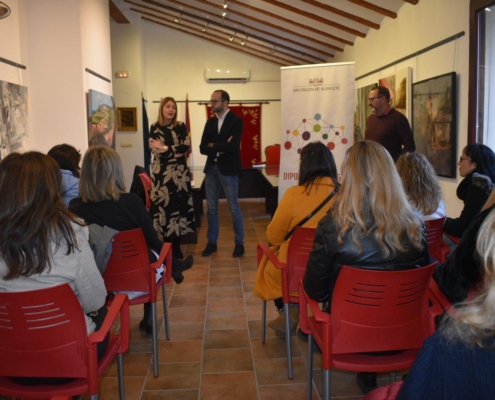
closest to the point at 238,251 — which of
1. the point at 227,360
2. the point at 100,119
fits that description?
the point at 100,119

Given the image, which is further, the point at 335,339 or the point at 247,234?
the point at 247,234

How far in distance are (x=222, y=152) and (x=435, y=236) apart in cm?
→ 260

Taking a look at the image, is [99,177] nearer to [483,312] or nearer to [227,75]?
[483,312]

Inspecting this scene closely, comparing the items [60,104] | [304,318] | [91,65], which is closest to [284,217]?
[304,318]

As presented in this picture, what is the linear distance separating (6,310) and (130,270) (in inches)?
37.7

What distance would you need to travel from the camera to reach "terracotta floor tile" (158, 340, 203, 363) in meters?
2.82

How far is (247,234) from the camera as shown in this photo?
6.26m

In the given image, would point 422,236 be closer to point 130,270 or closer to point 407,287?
point 407,287

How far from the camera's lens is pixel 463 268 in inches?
67.2

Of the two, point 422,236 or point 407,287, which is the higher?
point 422,236

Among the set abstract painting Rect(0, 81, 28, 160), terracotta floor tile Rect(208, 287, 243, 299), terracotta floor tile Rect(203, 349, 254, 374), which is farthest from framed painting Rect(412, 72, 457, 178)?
abstract painting Rect(0, 81, 28, 160)

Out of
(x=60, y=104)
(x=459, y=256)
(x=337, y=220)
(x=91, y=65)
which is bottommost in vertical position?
(x=459, y=256)

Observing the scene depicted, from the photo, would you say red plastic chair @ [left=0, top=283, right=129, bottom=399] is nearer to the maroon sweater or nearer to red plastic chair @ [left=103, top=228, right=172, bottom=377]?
red plastic chair @ [left=103, top=228, right=172, bottom=377]

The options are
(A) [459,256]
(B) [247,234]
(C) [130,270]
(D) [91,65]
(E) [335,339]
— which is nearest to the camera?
(A) [459,256]
